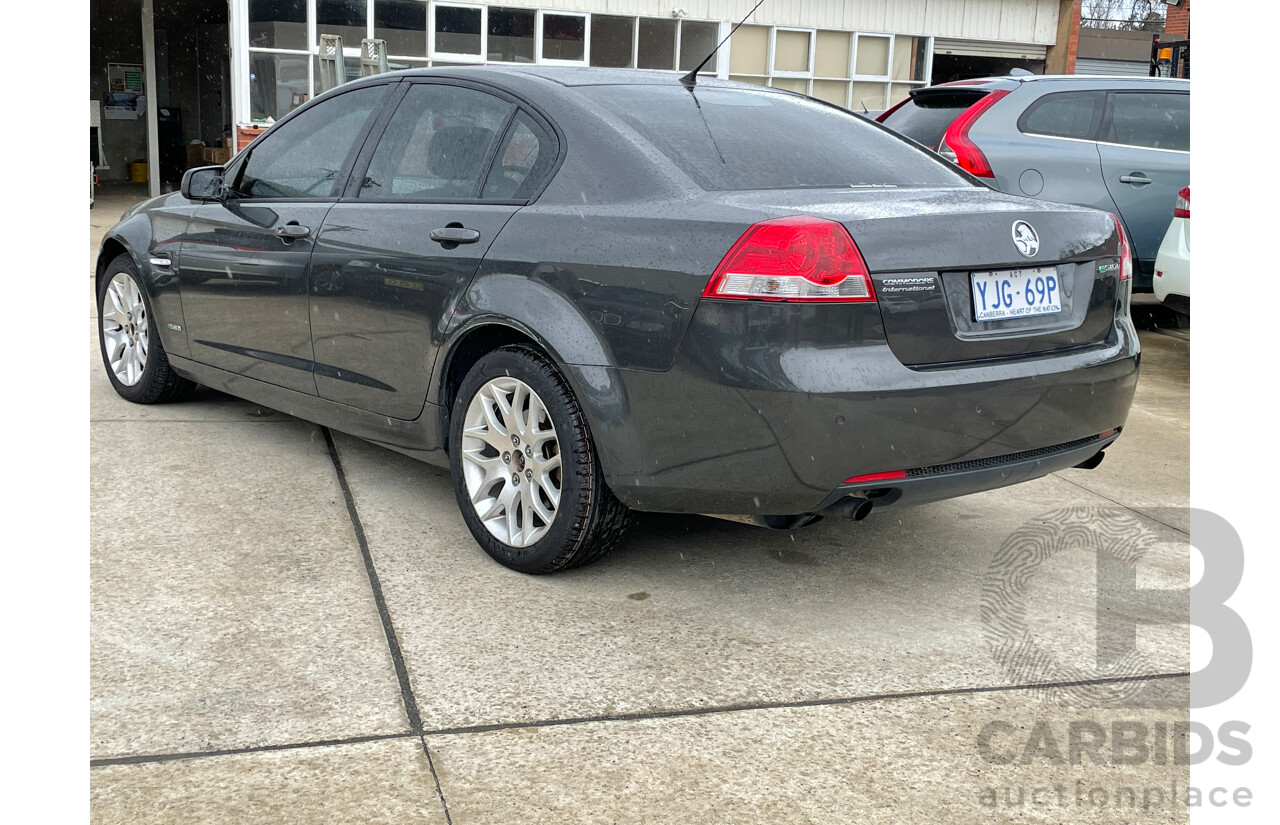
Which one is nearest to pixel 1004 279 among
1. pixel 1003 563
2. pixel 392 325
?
pixel 1003 563

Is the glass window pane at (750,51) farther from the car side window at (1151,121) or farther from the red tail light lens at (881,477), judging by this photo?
the red tail light lens at (881,477)

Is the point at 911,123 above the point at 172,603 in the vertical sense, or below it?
above

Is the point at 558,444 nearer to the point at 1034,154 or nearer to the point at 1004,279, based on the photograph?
the point at 1004,279

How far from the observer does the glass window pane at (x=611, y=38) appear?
1961 centimetres

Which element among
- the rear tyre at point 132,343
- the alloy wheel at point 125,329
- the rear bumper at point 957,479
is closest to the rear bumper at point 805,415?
the rear bumper at point 957,479

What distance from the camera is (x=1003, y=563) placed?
3.89 m

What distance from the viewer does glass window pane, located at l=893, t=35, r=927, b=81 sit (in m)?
22.0

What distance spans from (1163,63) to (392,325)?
1972cm

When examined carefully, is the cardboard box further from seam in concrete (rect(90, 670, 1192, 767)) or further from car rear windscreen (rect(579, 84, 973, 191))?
seam in concrete (rect(90, 670, 1192, 767))

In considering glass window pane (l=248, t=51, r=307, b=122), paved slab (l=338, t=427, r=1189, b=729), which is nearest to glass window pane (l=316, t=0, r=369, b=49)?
glass window pane (l=248, t=51, r=307, b=122)

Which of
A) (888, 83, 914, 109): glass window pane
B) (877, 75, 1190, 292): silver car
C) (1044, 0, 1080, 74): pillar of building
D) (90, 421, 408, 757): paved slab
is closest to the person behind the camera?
(90, 421, 408, 757): paved slab

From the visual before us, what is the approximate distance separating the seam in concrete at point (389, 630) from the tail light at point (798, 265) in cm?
120

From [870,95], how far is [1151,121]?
14.3m

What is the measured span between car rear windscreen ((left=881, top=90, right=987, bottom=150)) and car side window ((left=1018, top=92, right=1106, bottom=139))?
1.19 feet
